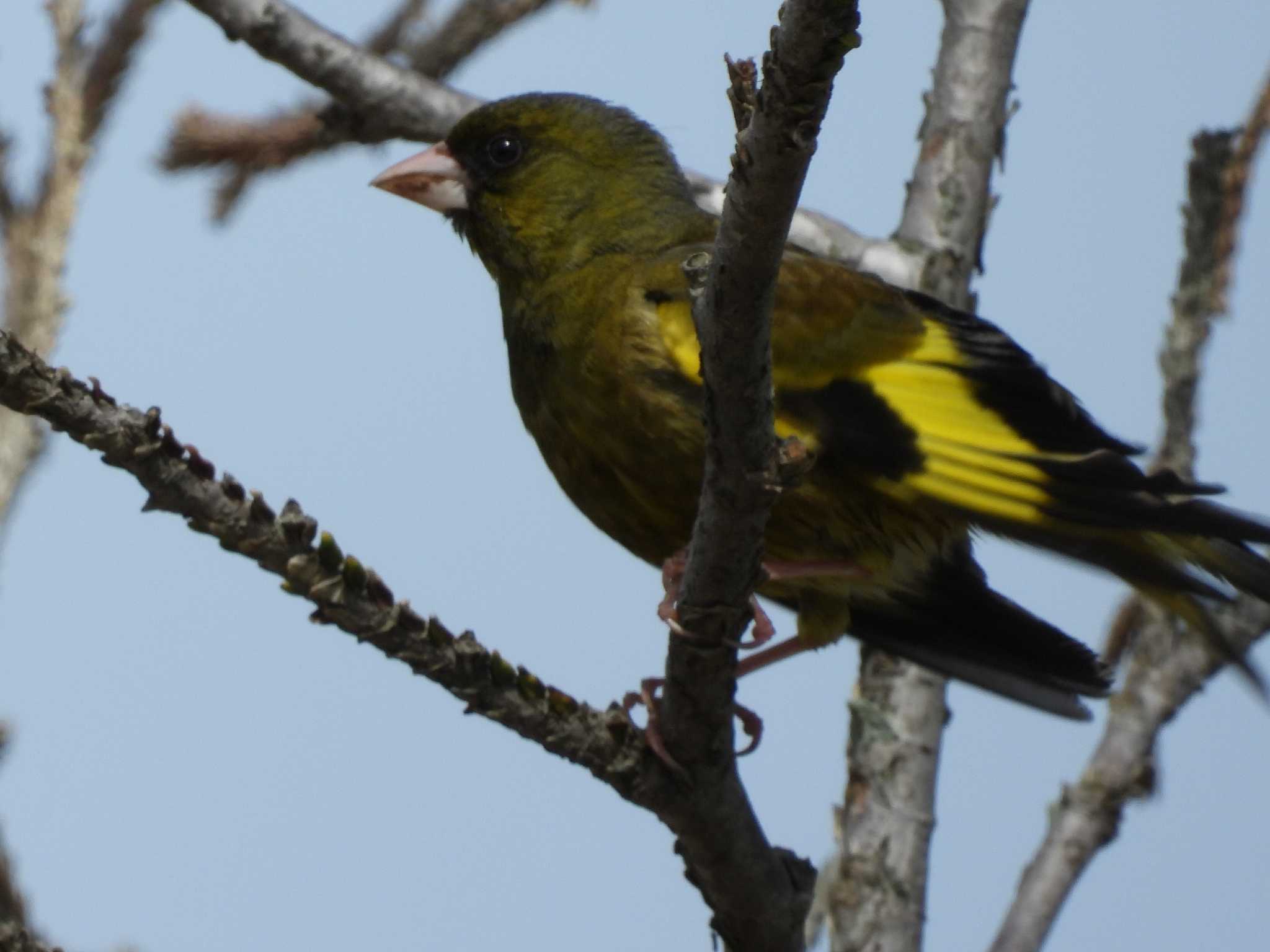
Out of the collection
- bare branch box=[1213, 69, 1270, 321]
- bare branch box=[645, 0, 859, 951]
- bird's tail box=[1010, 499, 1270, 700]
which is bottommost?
bare branch box=[645, 0, 859, 951]

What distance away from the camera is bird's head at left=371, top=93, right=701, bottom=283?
12.9 feet

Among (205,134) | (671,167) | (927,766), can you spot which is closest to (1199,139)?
(671,167)

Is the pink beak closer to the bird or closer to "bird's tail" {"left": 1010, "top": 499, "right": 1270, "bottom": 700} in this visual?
the bird

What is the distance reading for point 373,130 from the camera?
4.64 m

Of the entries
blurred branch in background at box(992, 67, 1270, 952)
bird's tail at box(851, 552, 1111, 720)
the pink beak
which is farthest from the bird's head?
blurred branch in background at box(992, 67, 1270, 952)

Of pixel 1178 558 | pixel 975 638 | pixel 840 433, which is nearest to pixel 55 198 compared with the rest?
pixel 840 433

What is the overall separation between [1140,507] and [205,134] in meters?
Result: 2.83

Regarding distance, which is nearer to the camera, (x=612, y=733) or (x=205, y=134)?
(x=612, y=733)

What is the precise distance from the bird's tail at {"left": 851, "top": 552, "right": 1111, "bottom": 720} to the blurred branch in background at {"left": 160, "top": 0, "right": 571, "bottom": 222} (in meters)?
1.96

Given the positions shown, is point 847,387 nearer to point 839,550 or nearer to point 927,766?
point 839,550

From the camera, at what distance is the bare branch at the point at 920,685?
3.72 meters

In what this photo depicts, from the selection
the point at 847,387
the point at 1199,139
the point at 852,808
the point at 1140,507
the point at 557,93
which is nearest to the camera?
the point at 1140,507

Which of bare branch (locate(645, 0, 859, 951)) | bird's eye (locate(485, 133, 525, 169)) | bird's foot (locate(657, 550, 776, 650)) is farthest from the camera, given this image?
bird's eye (locate(485, 133, 525, 169))

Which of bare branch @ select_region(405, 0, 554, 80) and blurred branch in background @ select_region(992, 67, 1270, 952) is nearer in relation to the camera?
blurred branch in background @ select_region(992, 67, 1270, 952)
